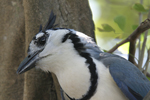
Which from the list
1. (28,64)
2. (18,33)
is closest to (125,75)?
(28,64)

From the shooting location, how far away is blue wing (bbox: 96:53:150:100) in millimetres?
1472

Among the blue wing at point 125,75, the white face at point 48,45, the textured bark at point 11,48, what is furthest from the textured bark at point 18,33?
the blue wing at point 125,75

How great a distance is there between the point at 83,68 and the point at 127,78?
0.32 m

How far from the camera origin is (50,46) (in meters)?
1.63

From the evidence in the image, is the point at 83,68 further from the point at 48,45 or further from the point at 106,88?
the point at 48,45

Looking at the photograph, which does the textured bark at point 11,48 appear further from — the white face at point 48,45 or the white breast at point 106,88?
the white breast at point 106,88

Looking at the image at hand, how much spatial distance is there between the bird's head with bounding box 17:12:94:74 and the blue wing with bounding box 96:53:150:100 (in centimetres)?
25

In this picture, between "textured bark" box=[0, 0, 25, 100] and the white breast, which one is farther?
"textured bark" box=[0, 0, 25, 100]

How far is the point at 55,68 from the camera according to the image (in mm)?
1627

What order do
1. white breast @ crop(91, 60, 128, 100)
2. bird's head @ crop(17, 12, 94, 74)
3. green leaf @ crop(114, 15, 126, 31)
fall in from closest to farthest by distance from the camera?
white breast @ crop(91, 60, 128, 100)
bird's head @ crop(17, 12, 94, 74)
green leaf @ crop(114, 15, 126, 31)

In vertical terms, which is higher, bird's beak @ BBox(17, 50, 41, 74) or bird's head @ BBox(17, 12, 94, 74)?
bird's head @ BBox(17, 12, 94, 74)

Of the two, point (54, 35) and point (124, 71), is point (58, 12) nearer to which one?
point (54, 35)

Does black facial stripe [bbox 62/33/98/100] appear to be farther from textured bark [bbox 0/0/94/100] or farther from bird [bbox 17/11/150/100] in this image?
textured bark [bbox 0/0/94/100]

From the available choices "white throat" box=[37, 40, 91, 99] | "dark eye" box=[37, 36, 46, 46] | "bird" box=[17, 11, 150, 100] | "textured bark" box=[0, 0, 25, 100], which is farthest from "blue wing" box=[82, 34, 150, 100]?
"textured bark" box=[0, 0, 25, 100]
